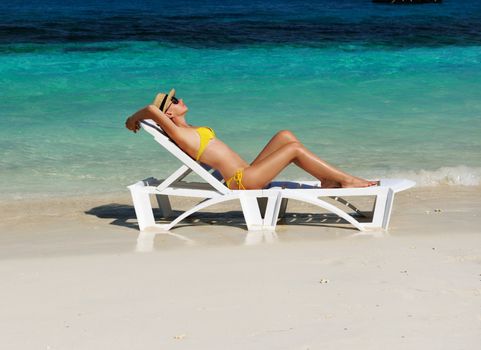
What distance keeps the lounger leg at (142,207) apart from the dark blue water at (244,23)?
1476 centimetres

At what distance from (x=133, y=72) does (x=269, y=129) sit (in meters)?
6.03

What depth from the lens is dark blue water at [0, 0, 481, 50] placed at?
22672 millimetres

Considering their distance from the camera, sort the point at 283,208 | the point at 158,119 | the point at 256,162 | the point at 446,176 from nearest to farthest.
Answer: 1. the point at 158,119
2. the point at 256,162
3. the point at 283,208
4. the point at 446,176

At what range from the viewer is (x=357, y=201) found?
782 centimetres

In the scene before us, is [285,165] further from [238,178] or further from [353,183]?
[353,183]

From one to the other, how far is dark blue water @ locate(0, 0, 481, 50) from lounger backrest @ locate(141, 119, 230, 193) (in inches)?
582

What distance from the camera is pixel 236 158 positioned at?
686 cm

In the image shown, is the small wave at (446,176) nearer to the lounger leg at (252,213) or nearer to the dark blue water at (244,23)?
the lounger leg at (252,213)

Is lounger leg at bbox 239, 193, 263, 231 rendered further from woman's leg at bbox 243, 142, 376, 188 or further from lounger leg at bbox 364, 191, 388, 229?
lounger leg at bbox 364, 191, 388, 229

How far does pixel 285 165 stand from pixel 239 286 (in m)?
1.75

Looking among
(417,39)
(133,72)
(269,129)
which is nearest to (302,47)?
(417,39)

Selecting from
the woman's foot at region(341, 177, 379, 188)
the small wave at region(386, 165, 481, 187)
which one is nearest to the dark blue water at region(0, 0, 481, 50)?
the small wave at region(386, 165, 481, 187)

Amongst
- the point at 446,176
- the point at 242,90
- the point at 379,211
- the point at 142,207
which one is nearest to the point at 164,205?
the point at 142,207

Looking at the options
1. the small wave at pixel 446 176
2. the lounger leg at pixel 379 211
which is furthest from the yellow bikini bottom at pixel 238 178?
the small wave at pixel 446 176
